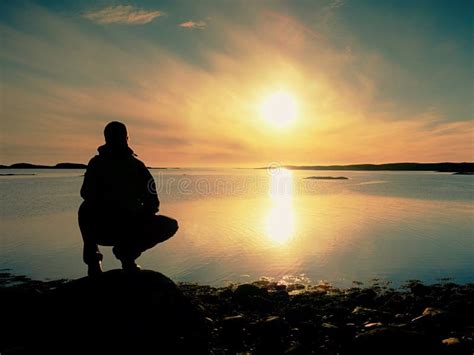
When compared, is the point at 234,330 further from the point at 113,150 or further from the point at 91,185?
the point at 113,150

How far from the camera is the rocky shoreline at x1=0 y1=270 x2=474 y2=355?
771 cm

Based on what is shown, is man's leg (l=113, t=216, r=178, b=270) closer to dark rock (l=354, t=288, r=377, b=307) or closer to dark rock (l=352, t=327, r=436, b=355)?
dark rock (l=352, t=327, r=436, b=355)

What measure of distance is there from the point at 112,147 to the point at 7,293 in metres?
6.01

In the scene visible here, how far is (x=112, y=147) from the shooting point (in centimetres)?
827

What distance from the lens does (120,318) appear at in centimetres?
795

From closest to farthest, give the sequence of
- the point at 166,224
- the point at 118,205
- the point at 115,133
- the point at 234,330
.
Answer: the point at 118,205 < the point at 115,133 < the point at 166,224 < the point at 234,330

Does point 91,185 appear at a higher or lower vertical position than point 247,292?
higher

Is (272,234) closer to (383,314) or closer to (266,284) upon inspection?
(266,284)

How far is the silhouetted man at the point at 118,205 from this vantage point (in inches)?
316

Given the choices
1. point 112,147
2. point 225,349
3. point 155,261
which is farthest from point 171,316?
point 155,261

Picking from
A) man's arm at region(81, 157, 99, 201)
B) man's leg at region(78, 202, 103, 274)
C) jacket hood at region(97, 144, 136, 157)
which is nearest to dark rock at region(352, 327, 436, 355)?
man's leg at region(78, 202, 103, 274)

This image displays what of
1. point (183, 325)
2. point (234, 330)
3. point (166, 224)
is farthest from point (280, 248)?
point (166, 224)

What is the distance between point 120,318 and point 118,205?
8.67ft

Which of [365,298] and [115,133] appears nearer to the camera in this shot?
[115,133]
